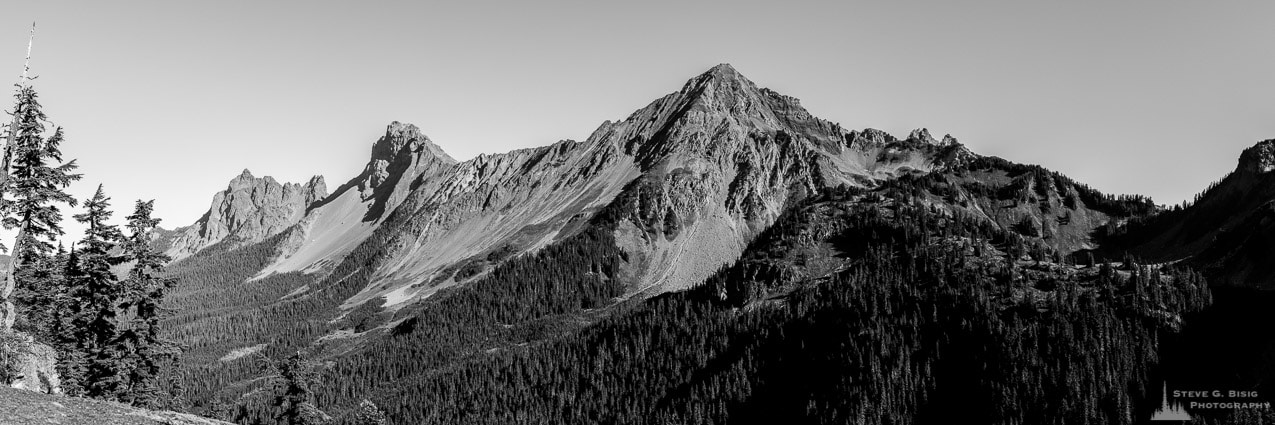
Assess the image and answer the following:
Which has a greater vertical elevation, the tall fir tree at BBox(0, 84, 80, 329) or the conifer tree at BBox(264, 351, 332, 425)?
the tall fir tree at BBox(0, 84, 80, 329)

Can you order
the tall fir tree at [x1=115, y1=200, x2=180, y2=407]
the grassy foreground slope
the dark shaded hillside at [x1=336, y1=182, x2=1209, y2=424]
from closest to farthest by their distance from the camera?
1. the grassy foreground slope
2. the tall fir tree at [x1=115, y1=200, x2=180, y2=407]
3. the dark shaded hillside at [x1=336, y1=182, x2=1209, y2=424]

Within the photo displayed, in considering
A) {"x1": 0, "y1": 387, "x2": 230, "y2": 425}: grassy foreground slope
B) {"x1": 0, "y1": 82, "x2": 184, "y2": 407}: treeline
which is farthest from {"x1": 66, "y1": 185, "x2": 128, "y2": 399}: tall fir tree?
{"x1": 0, "y1": 387, "x2": 230, "y2": 425}: grassy foreground slope

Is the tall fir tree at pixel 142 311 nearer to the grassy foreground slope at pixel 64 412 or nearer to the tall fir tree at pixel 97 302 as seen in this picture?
the tall fir tree at pixel 97 302

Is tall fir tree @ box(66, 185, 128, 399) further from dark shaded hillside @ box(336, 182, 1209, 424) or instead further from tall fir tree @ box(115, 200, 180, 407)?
dark shaded hillside @ box(336, 182, 1209, 424)

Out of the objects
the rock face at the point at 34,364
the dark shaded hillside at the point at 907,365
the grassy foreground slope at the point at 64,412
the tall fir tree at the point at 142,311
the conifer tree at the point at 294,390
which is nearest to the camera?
the grassy foreground slope at the point at 64,412

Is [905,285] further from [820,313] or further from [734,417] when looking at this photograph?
[734,417]

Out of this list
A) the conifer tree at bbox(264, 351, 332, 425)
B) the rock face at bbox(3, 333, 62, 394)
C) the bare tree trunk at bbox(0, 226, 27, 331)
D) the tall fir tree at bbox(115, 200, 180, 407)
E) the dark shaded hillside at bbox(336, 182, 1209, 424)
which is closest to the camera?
the rock face at bbox(3, 333, 62, 394)

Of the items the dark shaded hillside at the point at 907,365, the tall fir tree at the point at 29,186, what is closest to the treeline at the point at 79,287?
the tall fir tree at the point at 29,186

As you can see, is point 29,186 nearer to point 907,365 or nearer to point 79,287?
point 79,287

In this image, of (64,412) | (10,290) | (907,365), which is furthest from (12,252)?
(907,365)
